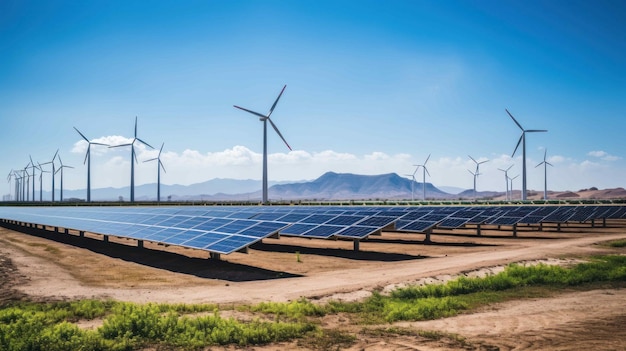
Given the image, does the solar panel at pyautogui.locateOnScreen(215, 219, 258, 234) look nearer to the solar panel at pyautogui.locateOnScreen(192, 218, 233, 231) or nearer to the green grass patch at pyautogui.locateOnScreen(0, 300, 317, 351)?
the solar panel at pyautogui.locateOnScreen(192, 218, 233, 231)

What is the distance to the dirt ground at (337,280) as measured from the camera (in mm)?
14785

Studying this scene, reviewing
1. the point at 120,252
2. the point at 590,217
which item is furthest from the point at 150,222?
the point at 590,217

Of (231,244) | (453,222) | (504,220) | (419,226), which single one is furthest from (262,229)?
(504,220)

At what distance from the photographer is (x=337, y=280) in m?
26.2

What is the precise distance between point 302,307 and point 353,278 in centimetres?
871

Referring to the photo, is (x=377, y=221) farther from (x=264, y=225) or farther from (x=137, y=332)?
(x=137, y=332)

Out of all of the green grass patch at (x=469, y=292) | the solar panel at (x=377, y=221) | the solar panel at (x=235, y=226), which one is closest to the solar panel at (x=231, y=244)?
the solar panel at (x=235, y=226)

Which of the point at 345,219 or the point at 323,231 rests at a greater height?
the point at 345,219

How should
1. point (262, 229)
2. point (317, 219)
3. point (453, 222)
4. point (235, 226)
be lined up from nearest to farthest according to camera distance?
point (262, 229) → point (235, 226) → point (317, 219) → point (453, 222)

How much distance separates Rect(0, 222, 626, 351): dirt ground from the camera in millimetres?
14785

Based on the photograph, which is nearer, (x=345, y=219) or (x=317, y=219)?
(x=345, y=219)

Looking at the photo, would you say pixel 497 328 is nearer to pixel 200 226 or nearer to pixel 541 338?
pixel 541 338

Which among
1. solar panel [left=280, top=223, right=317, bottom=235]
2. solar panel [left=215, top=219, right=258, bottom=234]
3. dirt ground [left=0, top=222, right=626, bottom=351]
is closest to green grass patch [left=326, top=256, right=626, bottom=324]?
dirt ground [left=0, top=222, right=626, bottom=351]

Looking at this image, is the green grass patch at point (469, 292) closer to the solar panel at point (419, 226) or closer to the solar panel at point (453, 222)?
the solar panel at point (419, 226)
